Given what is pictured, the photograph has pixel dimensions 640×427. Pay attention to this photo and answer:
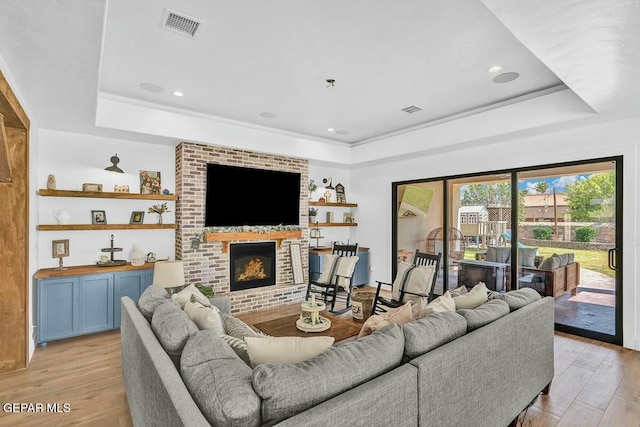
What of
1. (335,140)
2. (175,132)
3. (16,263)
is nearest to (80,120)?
(175,132)

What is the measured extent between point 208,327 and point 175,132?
330cm

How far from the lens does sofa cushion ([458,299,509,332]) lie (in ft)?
6.93

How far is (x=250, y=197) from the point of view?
5.36m

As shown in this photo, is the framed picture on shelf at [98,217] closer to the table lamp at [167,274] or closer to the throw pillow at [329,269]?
the table lamp at [167,274]

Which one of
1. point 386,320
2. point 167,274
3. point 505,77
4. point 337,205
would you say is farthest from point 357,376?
point 337,205

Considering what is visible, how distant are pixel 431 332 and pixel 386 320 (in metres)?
0.50

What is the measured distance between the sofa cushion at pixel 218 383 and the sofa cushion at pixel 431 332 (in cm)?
85

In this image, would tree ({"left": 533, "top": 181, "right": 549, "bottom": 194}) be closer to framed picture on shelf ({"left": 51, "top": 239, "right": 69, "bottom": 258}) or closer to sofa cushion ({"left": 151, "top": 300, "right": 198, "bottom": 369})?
sofa cushion ({"left": 151, "top": 300, "right": 198, "bottom": 369})

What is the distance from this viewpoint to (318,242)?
6867 mm

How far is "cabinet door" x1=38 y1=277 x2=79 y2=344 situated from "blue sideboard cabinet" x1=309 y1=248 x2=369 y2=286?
3548 millimetres

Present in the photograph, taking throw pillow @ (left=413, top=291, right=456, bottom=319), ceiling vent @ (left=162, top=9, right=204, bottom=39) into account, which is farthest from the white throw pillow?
ceiling vent @ (left=162, top=9, right=204, bottom=39)

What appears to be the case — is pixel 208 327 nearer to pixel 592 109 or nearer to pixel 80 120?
pixel 80 120

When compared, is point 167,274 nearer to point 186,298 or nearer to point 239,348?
point 186,298

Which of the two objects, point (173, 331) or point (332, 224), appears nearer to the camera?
point (173, 331)
